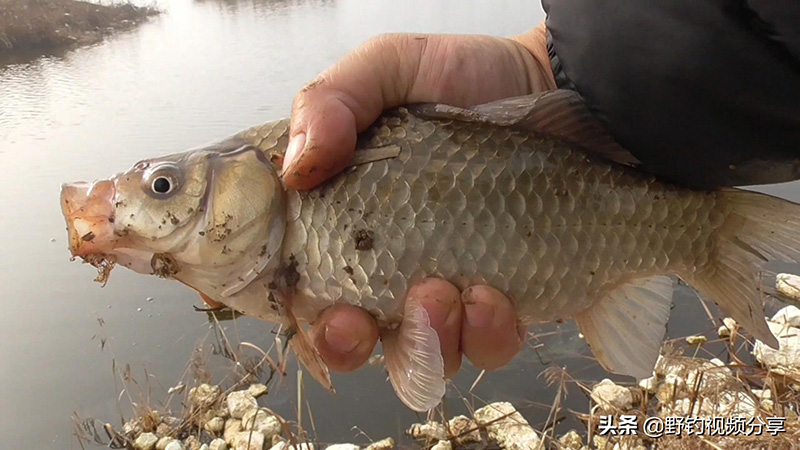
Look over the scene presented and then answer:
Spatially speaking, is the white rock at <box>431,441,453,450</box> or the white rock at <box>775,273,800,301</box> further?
the white rock at <box>775,273,800,301</box>

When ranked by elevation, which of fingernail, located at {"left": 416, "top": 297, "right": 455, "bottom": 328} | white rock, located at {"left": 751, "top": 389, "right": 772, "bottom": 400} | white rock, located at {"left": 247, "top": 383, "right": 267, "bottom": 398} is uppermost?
fingernail, located at {"left": 416, "top": 297, "right": 455, "bottom": 328}

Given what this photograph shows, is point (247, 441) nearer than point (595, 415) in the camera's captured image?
No

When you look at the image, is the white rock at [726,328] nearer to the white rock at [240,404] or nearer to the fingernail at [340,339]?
the white rock at [240,404]

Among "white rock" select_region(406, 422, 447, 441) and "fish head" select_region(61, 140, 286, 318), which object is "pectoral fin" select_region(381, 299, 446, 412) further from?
"white rock" select_region(406, 422, 447, 441)

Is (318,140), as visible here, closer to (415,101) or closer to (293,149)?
(293,149)

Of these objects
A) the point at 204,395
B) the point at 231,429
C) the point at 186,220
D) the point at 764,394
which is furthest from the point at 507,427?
the point at 186,220

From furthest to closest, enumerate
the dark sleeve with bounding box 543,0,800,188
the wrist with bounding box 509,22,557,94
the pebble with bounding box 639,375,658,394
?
the pebble with bounding box 639,375,658,394, the wrist with bounding box 509,22,557,94, the dark sleeve with bounding box 543,0,800,188

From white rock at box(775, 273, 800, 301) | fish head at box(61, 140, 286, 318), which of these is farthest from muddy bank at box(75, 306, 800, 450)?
fish head at box(61, 140, 286, 318)
